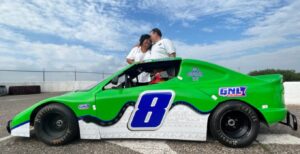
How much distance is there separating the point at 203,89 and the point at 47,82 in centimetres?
1888

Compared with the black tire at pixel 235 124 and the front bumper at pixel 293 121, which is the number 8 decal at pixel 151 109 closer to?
the black tire at pixel 235 124

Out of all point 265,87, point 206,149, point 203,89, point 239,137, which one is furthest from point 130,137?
point 265,87

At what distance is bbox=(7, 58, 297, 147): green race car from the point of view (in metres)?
2.81

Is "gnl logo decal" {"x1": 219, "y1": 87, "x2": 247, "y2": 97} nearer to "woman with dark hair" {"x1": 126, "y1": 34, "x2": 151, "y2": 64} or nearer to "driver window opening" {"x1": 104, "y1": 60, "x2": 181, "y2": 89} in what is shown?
"driver window opening" {"x1": 104, "y1": 60, "x2": 181, "y2": 89}

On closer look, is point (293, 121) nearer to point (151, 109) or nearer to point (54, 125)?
point (151, 109)

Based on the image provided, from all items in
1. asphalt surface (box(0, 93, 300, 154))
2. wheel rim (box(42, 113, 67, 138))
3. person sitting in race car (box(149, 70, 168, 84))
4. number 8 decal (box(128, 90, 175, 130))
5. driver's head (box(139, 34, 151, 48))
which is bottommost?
asphalt surface (box(0, 93, 300, 154))

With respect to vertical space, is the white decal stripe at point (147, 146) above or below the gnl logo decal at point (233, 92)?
below

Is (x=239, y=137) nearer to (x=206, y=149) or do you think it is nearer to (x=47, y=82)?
(x=206, y=149)

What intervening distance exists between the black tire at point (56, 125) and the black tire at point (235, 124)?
6.32ft

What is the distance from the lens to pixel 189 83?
2.96 meters

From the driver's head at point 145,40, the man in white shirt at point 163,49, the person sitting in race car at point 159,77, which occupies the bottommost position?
the person sitting in race car at point 159,77

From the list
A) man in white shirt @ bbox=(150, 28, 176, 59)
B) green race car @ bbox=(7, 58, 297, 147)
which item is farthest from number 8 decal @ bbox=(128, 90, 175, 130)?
man in white shirt @ bbox=(150, 28, 176, 59)

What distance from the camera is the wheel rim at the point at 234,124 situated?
9.36 feet

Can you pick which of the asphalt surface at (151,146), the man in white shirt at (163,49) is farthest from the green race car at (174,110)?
the man in white shirt at (163,49)
